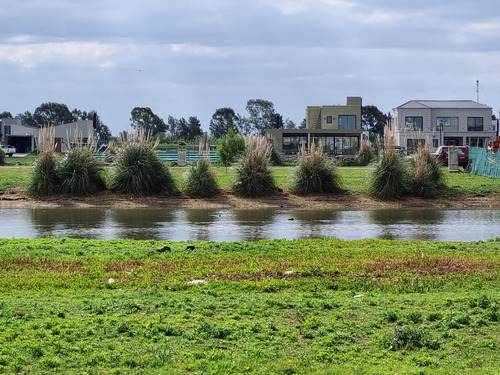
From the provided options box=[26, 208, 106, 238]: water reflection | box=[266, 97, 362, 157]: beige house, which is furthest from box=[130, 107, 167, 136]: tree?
box=[26, 208, 106, 238]: water reflection

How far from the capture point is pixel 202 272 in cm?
1246

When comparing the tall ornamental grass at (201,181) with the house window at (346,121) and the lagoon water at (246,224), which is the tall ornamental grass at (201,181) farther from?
the house window at (346,121)

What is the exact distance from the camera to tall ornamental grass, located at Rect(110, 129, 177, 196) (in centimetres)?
2998

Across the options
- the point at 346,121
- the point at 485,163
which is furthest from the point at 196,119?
the point at 485,163

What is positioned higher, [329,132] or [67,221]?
[329,132]

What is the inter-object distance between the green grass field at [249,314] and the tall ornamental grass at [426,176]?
16090 mm

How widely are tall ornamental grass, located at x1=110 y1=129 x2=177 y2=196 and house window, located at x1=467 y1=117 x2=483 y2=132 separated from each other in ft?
215

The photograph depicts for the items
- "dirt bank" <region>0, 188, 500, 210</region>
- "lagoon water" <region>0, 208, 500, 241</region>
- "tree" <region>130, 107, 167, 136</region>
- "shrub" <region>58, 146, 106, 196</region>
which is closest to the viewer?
"lagoon water" <region>0, 208, 500, 241</region>

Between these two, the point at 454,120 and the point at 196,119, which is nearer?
the point at 454,120

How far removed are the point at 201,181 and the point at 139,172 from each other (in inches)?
96.1

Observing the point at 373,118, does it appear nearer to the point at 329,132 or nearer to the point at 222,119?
the point at 222,119

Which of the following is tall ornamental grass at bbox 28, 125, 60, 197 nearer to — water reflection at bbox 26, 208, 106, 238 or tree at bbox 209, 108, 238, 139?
water reflection at bbox 26, 208, 106, 238

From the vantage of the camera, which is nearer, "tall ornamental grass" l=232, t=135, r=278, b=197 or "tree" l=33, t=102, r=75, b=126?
"tall ornamental grass" l=232, t=135, r=278, b=197

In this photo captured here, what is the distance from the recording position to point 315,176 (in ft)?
100
